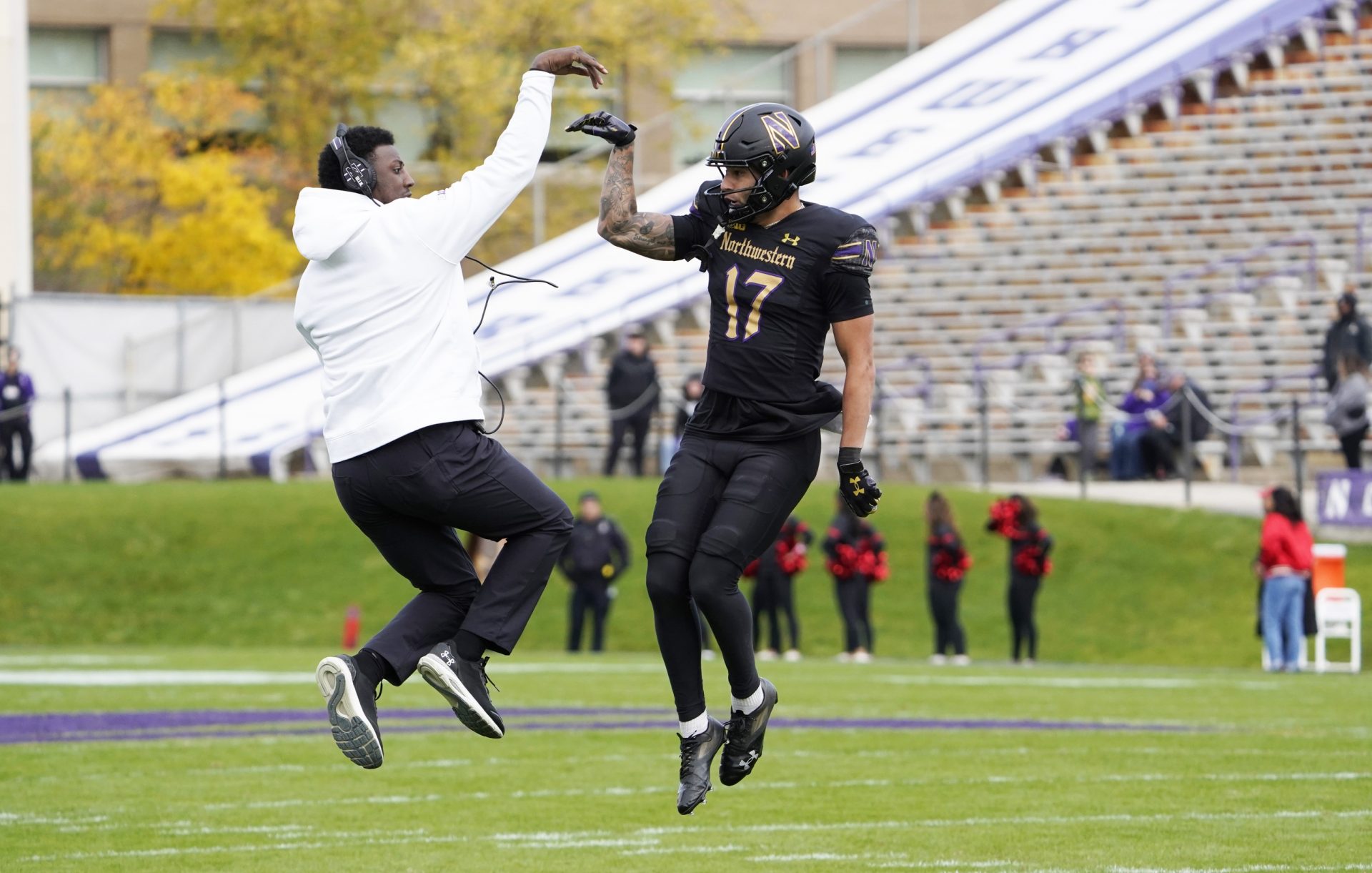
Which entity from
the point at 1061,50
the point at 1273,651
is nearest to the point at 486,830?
the point at 1273,651

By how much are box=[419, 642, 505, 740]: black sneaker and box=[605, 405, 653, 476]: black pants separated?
706 inches

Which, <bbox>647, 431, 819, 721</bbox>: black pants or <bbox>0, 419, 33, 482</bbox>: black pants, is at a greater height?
<bbox>0, 419, 33, 482</bbox>: black pants

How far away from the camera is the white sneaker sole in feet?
23.1

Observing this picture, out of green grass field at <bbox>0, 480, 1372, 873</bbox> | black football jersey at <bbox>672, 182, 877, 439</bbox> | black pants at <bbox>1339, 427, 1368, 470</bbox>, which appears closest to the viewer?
black football jersey at <bbox>672, 182, 877, 439</bbox>

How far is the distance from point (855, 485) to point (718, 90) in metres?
34.5

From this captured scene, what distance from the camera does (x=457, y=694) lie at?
7.05 meters

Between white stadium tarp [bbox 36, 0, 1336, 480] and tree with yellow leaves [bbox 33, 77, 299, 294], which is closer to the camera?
white stadium tarp [bbox 36, 0, 1336, 480]

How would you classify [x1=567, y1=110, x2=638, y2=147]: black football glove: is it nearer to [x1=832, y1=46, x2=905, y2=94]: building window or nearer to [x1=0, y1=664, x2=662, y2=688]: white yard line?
[x1=0, y1=664, x2=662, y2=688]: white yard line

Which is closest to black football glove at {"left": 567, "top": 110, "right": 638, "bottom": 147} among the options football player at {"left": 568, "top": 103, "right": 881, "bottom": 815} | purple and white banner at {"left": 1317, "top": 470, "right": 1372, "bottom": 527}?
football player at {"left": 568, "top": 103, "right": 881, "bottom": 815}

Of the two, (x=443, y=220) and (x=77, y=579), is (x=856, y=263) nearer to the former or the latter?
(x=443, y=220)

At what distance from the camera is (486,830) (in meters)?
9.47

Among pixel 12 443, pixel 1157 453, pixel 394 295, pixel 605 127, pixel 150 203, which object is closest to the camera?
pixel 394 295

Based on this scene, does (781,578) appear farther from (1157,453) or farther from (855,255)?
(855,255)

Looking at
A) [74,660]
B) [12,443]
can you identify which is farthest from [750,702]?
[12,443]
